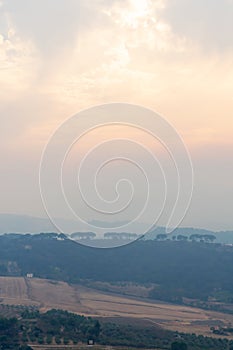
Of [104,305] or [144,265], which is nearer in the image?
[104,305]

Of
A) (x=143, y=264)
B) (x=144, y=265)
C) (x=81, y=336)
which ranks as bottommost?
(x=81, y=336)

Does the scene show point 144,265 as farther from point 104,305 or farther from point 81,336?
point 81,336

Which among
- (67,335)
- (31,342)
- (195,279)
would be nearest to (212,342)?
(67,335)

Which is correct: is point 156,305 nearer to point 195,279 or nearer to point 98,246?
point 195,279

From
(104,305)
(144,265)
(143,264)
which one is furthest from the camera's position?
(143,264)

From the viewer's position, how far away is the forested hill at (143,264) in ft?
270

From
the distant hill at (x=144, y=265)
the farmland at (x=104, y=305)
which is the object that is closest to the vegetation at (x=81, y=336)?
the farmland at (x=104, y=305)

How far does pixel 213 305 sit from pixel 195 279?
46.2 feet

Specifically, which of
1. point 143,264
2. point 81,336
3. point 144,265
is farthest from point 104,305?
point 143,264

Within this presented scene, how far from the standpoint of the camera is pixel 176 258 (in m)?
98.8

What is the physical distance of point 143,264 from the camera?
3802 inches

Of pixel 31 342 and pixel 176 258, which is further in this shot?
pixel 176 258

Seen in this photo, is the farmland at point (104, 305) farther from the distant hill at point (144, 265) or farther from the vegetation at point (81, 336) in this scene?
the vegetation at point (81, 336)

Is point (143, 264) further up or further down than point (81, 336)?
further up
